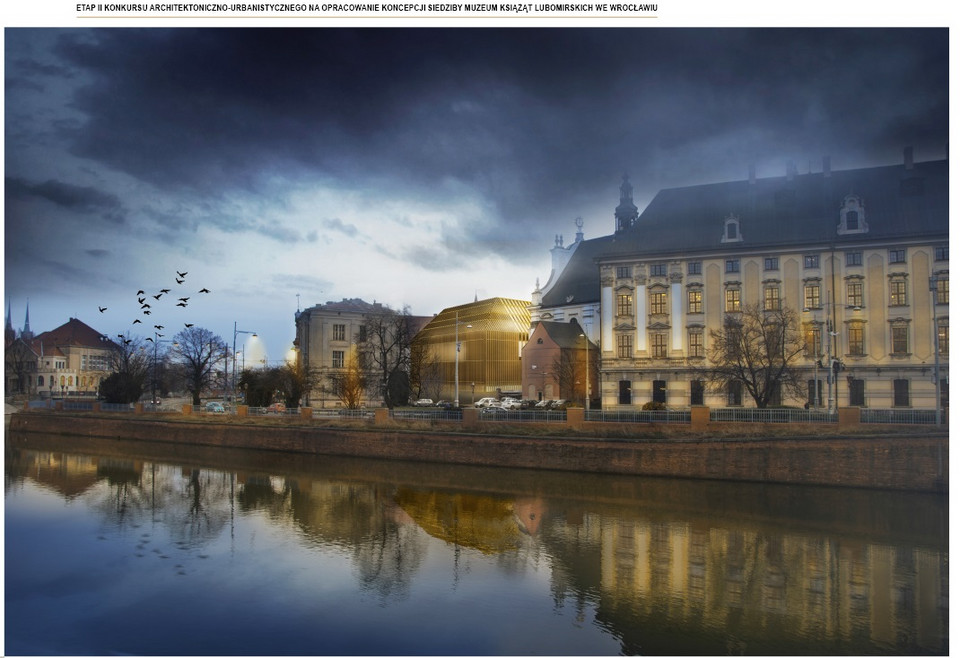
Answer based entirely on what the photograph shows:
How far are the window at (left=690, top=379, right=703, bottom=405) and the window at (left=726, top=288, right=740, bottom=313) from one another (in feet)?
15.3

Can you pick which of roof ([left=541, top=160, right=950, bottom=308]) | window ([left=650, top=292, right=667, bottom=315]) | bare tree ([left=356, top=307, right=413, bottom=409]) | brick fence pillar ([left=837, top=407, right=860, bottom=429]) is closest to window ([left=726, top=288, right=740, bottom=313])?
roof ([left=541, top=160, right=950, bottom=308])

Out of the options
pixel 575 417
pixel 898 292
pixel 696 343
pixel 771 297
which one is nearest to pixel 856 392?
pixel 898 292

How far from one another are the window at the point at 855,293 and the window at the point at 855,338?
1.12 meters

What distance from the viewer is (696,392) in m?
45.2

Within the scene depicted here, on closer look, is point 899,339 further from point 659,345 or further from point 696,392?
point 659,345

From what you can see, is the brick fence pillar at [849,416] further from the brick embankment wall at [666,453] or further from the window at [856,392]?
the window at [856,392]

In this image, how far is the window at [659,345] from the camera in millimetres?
46344

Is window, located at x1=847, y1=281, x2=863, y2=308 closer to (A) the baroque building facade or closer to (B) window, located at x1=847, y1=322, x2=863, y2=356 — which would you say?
(A) the baroque building facade

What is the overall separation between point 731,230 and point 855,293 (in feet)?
25.7

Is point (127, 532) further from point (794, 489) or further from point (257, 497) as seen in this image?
point (794, 489)

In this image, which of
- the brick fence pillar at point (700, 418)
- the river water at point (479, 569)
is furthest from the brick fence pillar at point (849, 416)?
the brick fence pillar at point (700, 418)

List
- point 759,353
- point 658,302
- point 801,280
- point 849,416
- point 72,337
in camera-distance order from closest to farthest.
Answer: point 849,416 < point 759,353 < point 801,280 < point 658,302 < point 72,337

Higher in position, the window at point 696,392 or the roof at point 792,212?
the roof at point 792,212

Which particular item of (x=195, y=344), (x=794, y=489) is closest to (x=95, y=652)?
(x=794, y=489)
